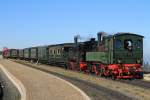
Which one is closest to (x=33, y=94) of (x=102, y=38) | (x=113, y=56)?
(x=113, y=56)

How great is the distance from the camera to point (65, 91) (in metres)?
21.9

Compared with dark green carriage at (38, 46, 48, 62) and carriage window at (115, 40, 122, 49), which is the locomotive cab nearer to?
carriage window at (115, 40, 122, 49)

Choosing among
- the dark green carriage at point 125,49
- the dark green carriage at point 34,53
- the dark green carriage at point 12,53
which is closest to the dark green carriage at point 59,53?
the dark green carriage at point 34,53

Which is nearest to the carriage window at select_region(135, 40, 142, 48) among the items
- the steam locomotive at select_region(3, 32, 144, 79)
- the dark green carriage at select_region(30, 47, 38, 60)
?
the steam locomotive at select_region(3, 32, 144, 79)

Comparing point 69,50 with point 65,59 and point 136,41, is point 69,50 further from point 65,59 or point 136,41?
point 136,41

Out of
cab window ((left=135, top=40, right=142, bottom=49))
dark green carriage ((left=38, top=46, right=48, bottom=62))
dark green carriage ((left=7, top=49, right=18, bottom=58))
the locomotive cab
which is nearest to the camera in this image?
the locomotive cab

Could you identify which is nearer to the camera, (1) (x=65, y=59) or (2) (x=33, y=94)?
(2) (x=33, y=94)

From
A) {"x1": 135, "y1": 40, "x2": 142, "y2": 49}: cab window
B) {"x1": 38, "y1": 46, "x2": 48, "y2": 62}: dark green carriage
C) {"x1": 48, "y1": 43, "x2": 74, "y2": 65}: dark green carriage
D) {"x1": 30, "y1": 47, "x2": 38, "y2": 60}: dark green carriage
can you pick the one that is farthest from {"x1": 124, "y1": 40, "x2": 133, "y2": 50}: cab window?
{"x1": 30, "y1": 47, "x2": 38, "y2": 60}: dark green carriage

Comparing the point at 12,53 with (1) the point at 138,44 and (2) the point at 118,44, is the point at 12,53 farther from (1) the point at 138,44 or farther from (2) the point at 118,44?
(1) the point at 138,44

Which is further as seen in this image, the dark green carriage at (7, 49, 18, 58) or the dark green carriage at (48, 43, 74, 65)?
the dark green carriage at (7, 49, 18, 58)

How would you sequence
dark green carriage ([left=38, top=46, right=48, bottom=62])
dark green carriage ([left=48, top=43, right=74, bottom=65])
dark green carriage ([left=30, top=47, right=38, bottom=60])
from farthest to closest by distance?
1. dark green carriage ([left=30, top=47, right=38, bottom=60])
2. dark green carriage ([left=38, top=46, right=48, bottom=62])
3. dark green carriage ([left=48, top=43, right=74, bottom=65])

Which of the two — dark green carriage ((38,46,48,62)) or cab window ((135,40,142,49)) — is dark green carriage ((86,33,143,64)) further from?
dark green carriage ((38,46,48,62))

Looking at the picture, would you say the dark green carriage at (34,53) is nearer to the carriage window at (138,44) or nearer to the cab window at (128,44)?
the cab window at (128,44)

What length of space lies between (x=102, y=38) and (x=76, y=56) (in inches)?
444
